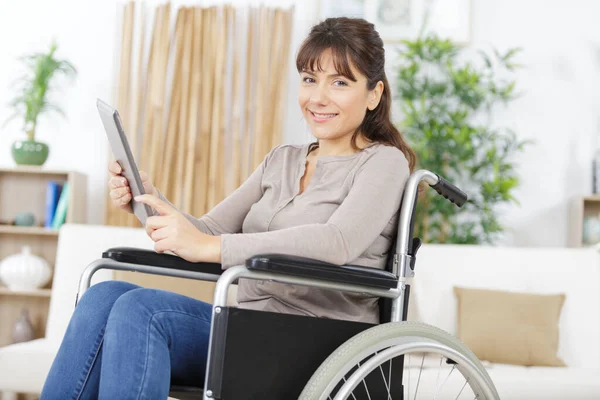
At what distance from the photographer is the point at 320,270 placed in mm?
1291

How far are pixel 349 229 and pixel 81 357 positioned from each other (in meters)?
0.53

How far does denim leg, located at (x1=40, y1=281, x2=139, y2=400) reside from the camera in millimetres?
1383

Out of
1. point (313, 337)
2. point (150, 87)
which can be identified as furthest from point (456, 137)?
point (313, 337)

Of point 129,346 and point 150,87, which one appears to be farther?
point 150,87

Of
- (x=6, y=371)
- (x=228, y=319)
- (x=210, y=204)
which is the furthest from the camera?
(x=210, y=204)

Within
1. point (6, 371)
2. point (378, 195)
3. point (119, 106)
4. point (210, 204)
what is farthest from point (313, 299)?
point (119, 106)

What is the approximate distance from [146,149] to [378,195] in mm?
2752

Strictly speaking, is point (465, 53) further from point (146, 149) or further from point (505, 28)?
point (146, 149)

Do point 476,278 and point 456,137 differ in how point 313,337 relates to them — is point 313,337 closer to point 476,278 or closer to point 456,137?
point 476,278

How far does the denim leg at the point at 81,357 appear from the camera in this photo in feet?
4.54

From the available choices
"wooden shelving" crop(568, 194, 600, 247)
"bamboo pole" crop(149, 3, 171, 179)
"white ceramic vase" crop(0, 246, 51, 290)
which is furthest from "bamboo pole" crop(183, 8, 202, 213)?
"wooden shelving" crop(568, 194, 600, 247)

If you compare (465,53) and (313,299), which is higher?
(465,53)

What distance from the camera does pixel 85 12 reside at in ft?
14.1

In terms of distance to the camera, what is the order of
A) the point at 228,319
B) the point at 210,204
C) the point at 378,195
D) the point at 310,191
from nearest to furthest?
the point at 228,319 → the point at 378,195 → the point at 310,191 → the point at 210,204
